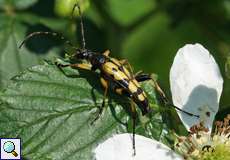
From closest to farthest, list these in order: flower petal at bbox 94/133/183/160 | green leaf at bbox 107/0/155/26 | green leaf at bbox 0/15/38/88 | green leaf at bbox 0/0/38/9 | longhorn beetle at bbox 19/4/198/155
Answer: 1. flower petal at bbox 94/133/183/160
2. longhorn beetle at bbox 19/4/198/155
3. green leaf at bbox 0/15/38/88
4. green leaf at bbox 0/0/38/9
5. green leaf at bbox 107/0/155/26

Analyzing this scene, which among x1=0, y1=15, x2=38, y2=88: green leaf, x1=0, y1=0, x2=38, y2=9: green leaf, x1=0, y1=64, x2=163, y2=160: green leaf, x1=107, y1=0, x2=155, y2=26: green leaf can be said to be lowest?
x1=0, y1=64, x2=163, y2=160: green leaf

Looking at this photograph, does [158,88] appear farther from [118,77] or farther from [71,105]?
[71,105]

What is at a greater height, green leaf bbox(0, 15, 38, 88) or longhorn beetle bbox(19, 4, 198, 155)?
green leaf bbox(0, 15, 38, 88)

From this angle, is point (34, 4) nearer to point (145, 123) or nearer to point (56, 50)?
point (56, 50)

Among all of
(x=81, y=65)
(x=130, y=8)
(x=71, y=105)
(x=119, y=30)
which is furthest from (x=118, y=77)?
(x=130, y=8)

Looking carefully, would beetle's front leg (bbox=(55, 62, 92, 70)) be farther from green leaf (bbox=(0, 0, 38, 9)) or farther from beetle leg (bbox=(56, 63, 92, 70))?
green leaf (bbox=(0, 0, 38, 9))

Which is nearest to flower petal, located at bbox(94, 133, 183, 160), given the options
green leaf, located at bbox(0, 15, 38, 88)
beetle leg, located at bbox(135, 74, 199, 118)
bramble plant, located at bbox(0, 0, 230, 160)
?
bramble plant, located at bbox(0, 0, 230, 160)
